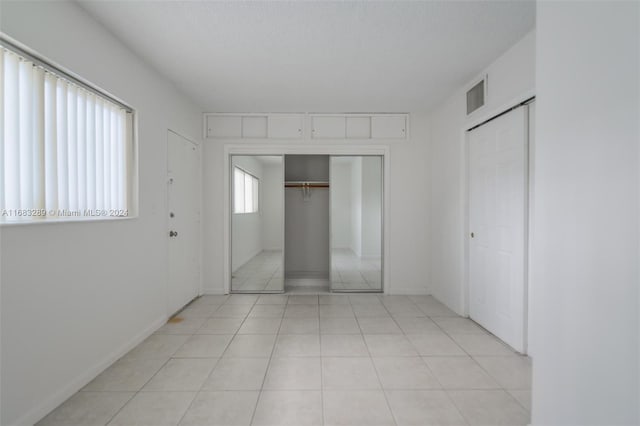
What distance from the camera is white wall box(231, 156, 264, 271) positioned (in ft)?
15.1

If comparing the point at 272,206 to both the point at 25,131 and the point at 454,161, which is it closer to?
the point at 454,161

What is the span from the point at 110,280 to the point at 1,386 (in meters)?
0.92

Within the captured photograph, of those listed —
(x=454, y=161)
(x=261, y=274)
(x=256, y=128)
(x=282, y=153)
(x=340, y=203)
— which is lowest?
(x=261, y=274)

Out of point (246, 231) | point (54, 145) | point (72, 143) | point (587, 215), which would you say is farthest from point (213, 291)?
point (587, 215)

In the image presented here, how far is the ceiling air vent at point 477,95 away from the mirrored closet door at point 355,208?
4.75ft

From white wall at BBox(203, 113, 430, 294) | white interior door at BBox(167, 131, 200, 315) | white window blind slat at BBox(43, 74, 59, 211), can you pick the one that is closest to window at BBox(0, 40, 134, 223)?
white window blind slat at BBox(43, 74, 59, 211)

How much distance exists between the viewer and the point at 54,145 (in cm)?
192

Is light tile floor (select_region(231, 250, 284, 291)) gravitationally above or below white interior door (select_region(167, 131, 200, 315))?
below

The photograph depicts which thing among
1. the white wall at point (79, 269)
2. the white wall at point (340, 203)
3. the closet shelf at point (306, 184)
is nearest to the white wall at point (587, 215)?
the white wall at point (79, 269)

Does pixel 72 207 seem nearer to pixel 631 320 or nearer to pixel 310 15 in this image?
pixel 310 15

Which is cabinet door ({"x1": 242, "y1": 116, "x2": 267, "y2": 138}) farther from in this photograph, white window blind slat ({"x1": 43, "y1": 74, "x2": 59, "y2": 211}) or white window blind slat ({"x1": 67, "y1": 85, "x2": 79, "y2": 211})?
white window blind slat ({"x1": 43, "y1": 74, "x2": 59, "y2": 211})

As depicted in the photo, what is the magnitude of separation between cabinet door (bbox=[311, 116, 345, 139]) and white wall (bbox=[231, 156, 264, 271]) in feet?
3.26

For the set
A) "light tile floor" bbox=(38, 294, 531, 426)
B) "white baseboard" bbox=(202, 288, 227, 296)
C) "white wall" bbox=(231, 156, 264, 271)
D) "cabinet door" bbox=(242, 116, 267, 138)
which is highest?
"cabinet door" bbox=(242, 116, 267, 138)

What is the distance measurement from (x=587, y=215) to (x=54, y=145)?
2881 mm
